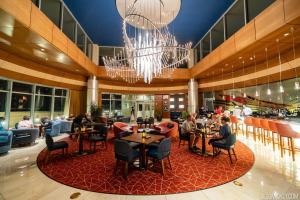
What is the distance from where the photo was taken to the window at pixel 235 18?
652 cm

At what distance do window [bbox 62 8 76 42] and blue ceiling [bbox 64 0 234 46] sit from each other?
0.34 meters

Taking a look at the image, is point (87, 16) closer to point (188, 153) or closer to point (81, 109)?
point (81, 109)

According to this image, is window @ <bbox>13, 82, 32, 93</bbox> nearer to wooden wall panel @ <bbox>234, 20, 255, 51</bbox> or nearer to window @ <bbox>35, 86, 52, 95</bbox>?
window @ <bbox>35, 86, 52, 95</bbox>

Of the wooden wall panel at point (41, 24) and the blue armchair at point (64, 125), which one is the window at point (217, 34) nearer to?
the wooden wall panel at point (41, 24)

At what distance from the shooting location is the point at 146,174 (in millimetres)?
3547

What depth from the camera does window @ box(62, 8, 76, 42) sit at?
7580 mm

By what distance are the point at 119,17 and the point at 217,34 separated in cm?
585

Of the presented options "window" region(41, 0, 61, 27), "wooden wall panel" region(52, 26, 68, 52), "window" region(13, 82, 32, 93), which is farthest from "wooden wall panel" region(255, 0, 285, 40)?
"window" region(13, 82, 32, 93)

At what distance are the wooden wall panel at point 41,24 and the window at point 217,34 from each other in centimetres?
837

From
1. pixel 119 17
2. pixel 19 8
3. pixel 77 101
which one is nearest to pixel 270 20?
pixel 119 17

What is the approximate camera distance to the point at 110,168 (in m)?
3.90

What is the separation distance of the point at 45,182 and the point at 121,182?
5.46ft

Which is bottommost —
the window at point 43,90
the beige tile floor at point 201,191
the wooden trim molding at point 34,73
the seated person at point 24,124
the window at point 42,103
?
the beige tile floor at point 201,191

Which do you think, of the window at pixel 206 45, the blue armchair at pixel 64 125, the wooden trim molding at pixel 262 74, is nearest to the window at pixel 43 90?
the blue armchair at pixel 64 125
